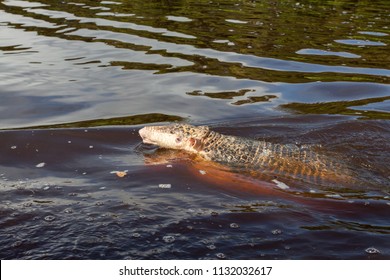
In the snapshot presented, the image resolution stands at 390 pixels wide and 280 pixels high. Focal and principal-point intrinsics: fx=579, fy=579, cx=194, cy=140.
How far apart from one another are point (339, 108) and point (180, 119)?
2946 millimetres

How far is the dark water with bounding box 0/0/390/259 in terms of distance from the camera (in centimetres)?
559

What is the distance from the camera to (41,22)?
56.1 feet

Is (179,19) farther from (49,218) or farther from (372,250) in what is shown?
(372,250)

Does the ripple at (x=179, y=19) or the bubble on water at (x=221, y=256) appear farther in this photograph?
the ripple at (x=179, y=19)

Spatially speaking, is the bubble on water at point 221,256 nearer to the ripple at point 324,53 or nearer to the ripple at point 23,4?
the ripple at point 324,53

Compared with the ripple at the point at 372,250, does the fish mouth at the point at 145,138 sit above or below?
above

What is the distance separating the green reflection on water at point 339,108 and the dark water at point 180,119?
4 cm

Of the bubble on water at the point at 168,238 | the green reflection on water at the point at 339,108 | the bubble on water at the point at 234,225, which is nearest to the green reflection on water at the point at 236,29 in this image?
the green reflection on water at the point at 339,108

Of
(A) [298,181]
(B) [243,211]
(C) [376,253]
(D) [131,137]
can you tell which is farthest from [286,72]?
(C) [376,253]

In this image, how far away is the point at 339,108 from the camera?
10.5m

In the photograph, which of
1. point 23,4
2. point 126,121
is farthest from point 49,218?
point 23,4

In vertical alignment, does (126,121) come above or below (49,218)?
below

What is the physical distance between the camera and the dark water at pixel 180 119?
5.59 m
